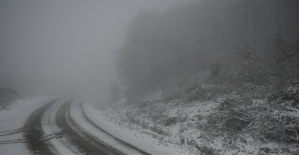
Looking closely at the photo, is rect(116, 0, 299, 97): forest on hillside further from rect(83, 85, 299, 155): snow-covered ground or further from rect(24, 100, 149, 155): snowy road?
rect(24, 100, 149, 155): snowy road

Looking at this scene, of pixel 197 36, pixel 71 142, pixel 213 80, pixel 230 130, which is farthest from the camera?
pixel 197 36

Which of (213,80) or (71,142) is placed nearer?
(71,142)

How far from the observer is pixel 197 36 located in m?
28.4

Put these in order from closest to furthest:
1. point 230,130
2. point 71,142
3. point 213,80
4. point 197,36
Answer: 1. point 71,142
2. point 230,130
3. point 213,80
4. point 197,36

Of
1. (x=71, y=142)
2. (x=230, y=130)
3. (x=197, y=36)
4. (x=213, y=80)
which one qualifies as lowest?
(x=230, y=130)

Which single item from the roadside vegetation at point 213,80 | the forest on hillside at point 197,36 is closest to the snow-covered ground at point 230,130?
the roadside vegetation at point 213,80

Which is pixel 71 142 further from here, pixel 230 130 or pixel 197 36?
pixel 197 36

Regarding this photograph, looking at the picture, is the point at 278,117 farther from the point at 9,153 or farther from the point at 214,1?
the point at 214,1

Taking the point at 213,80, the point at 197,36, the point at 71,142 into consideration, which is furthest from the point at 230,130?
the point at 197,36

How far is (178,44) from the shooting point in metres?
26.8

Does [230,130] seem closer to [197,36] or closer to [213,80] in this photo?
[213,80]

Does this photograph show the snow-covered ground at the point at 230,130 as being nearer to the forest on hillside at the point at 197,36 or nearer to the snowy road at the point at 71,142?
the snowy road at the point at 71,142

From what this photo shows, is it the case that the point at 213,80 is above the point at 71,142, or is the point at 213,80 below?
above

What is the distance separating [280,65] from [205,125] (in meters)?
11.0
